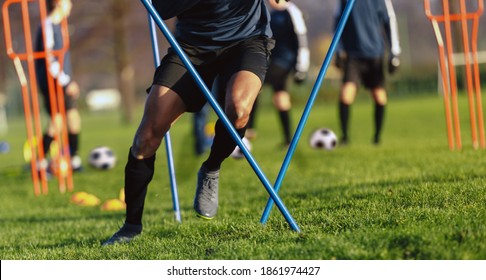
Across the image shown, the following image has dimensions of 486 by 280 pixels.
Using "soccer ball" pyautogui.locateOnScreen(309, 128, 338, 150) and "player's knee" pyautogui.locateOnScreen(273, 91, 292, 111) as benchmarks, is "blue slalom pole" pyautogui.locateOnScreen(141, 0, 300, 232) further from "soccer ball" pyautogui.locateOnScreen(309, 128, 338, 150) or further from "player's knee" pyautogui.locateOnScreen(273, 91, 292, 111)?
"player's knee" pyautogui.locateOnScreen(273, 91, 292, 111)

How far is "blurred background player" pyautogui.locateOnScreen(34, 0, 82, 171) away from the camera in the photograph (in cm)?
908

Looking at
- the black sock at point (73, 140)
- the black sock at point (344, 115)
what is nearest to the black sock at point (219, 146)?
the black sock at point (73, 140)

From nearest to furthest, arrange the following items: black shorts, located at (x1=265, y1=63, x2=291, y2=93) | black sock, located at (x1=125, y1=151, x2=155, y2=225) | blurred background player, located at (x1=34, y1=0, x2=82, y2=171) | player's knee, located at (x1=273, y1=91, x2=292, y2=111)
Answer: black sock, located at (x1=125, y1=151, x2=155, y2=225), blurred background player, located at (x1=34, y1=0, x2=82, y2=171), black shorts, located at (x1=265, y1=63, x2=291, y2=93), player's knee, located at (x1=273, y1=91, x2=292, y2=111)

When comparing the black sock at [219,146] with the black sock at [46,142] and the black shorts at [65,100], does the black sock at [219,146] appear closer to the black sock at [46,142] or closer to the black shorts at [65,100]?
the black shorts at [65,100]

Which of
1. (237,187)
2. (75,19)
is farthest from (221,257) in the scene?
(75,19)

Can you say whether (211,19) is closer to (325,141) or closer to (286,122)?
(325,141)

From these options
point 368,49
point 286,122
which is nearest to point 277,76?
point 286,122

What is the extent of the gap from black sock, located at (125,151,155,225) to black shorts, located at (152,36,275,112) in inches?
18.4

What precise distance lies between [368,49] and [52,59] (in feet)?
14.2

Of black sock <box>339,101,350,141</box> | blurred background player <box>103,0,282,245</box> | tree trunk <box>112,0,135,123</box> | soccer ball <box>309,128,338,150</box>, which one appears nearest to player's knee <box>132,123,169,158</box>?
blurred background player <box>103,0,282,245</box>

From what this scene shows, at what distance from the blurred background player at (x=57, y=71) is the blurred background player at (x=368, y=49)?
3.71m

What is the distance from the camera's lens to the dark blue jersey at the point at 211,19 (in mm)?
4438

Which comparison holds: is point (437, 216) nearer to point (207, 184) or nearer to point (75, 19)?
point (207, 184)

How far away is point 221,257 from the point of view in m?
3.98
